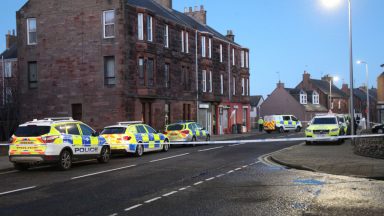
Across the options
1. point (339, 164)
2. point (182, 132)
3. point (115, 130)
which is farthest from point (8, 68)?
point (339, 164)

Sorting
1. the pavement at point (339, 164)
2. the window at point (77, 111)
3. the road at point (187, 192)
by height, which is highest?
the window at point (77, 111)

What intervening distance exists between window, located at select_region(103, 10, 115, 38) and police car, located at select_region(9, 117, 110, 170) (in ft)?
56.1

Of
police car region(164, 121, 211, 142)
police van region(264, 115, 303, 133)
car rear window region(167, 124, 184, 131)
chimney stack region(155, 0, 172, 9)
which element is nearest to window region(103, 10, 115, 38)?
car rear window region(167, 124, 184, 131)

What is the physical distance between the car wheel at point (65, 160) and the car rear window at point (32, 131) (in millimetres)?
963

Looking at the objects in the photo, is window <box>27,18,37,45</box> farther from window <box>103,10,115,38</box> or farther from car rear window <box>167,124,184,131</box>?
car rear window <box>167,124,184,131</box>

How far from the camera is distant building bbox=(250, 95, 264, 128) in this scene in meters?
72.2

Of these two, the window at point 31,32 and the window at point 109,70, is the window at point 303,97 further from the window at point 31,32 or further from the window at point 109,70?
the window at point 31,32

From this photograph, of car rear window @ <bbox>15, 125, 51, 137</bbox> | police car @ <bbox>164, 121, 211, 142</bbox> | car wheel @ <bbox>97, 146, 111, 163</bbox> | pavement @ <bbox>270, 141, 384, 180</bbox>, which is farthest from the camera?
police car @ <bbox>164, 121, 211, 142</bbox>

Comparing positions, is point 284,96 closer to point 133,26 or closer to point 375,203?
point 133,26

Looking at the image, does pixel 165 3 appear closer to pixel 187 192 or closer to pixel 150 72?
pixel 150 72

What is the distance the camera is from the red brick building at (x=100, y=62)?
1284 inches

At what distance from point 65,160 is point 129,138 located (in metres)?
5.03

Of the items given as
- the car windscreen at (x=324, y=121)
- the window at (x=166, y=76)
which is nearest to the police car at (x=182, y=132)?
the car windscreen at (x=324, y=121)

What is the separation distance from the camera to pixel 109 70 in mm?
33031
